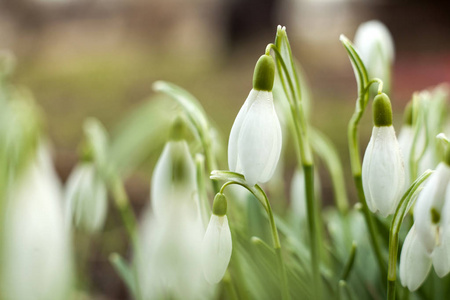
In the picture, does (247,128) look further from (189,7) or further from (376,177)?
(189,7)

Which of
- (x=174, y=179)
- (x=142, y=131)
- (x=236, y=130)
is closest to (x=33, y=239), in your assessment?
(x=142, y=131)

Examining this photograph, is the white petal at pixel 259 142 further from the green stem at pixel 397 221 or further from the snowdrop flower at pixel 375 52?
the snowdrop flower at pixel 375 52

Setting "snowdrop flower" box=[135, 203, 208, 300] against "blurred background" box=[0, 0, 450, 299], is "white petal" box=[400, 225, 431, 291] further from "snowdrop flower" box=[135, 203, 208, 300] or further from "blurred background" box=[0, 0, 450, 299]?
"blurred background" box=[0, 0, 450, 299]

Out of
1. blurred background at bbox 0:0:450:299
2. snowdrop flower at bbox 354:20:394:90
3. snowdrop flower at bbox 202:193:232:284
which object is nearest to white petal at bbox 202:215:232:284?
snowdrop flower at bbox 202:193:232:284


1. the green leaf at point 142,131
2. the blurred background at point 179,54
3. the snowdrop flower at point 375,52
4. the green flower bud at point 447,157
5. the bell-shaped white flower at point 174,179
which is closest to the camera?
the green flower bud at point 447,157

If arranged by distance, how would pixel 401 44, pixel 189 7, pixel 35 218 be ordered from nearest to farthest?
pixel 35 218 < pixel 401 44 < pixel 189 7

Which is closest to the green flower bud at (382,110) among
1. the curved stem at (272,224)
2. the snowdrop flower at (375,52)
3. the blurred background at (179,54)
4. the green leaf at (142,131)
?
the curved stem at (272,224)

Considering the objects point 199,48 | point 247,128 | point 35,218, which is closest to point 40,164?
point 35,218
